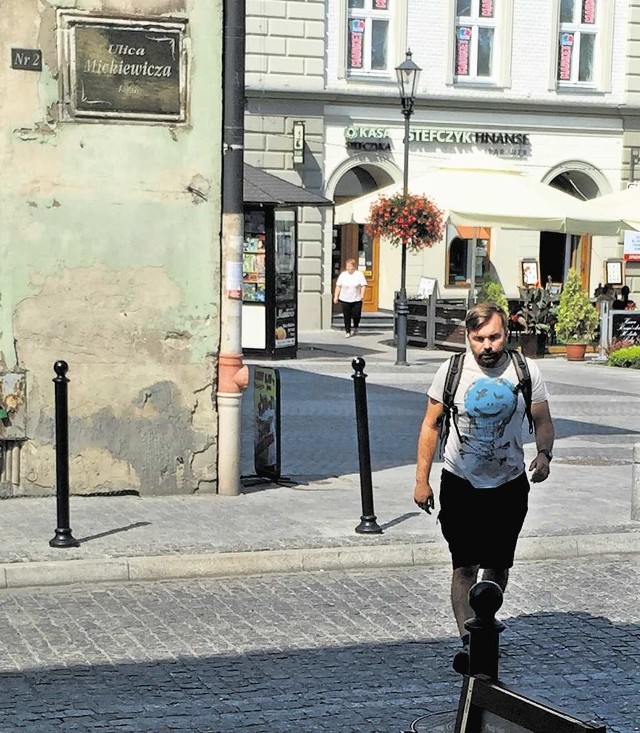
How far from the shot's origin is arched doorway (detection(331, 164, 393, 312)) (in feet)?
103

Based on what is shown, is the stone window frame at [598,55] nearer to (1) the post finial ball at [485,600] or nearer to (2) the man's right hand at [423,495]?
(2) the man's right hand at [423,495]

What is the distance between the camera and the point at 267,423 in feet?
36.5

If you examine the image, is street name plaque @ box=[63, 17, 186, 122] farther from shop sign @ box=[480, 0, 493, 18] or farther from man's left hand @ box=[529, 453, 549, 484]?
shop sign @ box=[480, 0, 493, 18]

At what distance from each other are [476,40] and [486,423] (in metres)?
26.0

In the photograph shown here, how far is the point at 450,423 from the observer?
6.38 meters

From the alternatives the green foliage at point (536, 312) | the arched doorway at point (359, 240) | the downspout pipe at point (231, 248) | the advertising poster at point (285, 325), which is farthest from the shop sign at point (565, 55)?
the downspout pipe at point (231, 248)

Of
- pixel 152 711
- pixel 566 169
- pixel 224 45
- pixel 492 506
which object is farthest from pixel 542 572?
pixel 566 169

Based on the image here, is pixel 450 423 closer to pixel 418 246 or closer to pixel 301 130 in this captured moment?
pixel 418 246

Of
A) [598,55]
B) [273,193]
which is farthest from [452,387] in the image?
[598,55]

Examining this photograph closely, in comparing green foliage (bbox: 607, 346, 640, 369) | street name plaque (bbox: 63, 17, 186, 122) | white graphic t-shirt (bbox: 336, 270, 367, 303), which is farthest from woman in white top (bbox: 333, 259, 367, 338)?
street name plaque (bbox: 63, 17, 186, 122)

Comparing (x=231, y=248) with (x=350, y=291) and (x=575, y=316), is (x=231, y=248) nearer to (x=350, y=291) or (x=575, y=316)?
(x=575, y=316)

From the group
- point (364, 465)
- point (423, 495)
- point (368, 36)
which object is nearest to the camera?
point (423, 495)

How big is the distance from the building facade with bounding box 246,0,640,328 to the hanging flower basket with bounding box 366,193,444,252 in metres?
5.38

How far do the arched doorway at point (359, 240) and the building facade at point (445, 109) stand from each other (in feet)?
0.11
